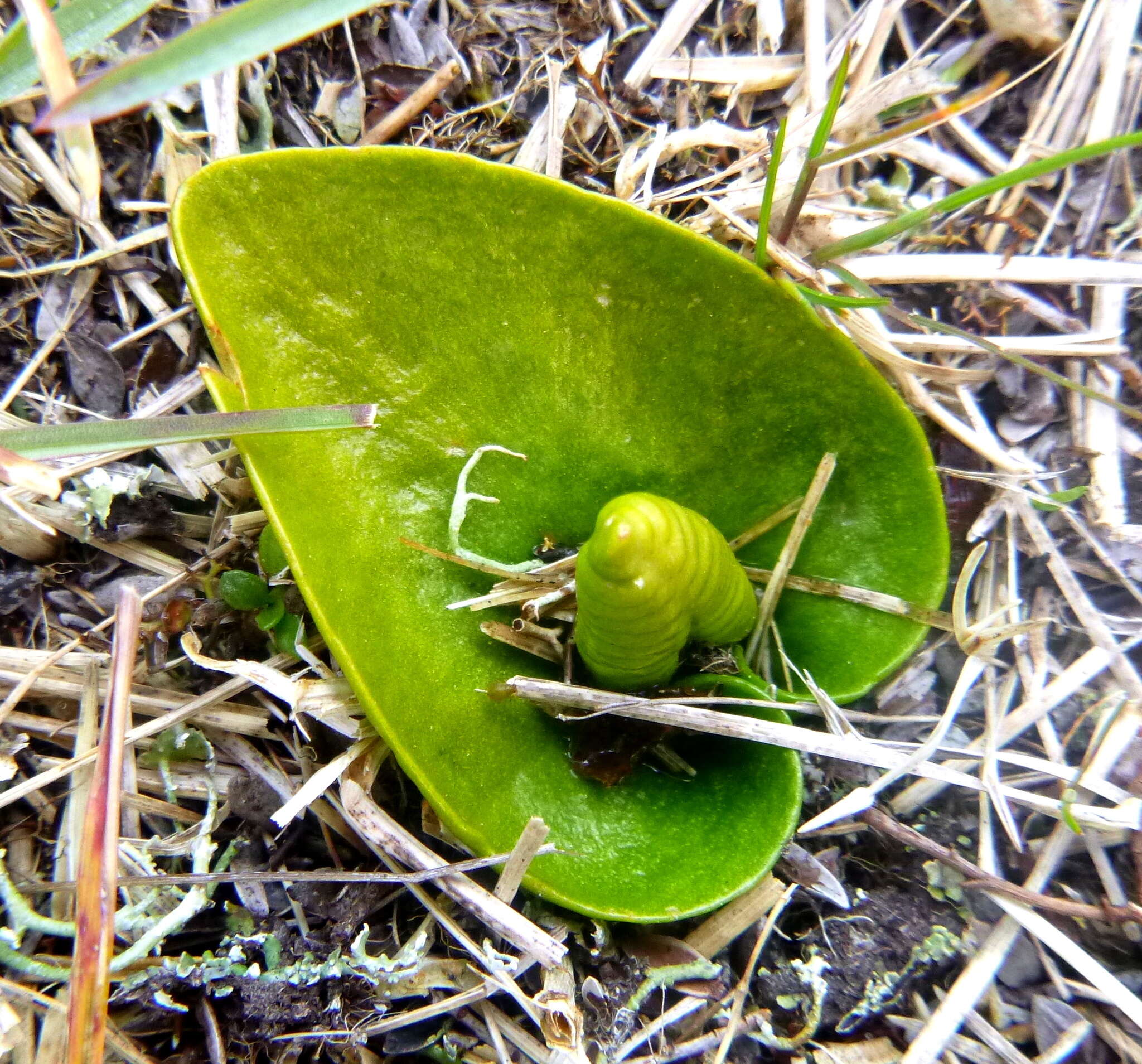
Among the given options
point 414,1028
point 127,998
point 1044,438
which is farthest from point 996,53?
point 127,998

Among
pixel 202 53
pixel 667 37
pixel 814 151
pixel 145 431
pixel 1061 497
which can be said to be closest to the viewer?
pixel 202 53

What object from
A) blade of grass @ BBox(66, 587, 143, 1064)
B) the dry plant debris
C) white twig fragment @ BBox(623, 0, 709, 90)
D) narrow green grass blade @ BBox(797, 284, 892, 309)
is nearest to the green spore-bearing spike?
the dry plant debris

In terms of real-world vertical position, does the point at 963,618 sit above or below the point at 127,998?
above

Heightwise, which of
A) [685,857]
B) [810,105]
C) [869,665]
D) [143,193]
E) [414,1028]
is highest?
[810,105]

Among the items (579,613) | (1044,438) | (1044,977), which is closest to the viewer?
(579,613)

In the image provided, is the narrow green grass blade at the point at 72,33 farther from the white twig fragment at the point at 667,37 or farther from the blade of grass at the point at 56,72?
the white twig fragment at the point at 667,37

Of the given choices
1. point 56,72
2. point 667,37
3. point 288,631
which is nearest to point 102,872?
point 288,631

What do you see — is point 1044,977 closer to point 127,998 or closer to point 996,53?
point 127,998

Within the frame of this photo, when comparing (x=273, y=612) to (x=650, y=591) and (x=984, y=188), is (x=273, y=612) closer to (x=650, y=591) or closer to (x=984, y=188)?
(x=650, y=591)
